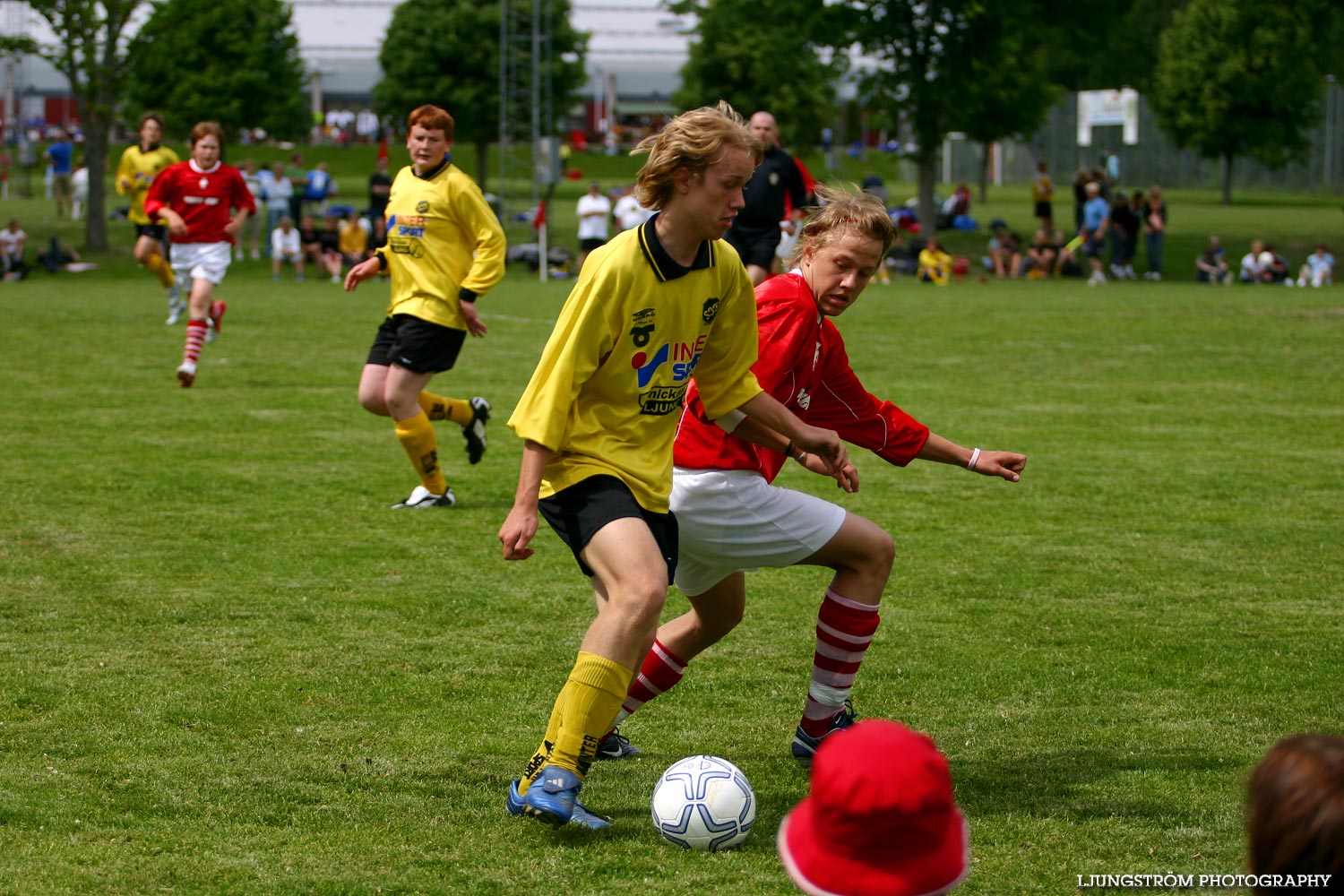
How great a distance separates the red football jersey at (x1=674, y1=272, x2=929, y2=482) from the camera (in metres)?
4.47

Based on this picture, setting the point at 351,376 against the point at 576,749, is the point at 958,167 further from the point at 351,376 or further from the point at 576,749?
the point at 576,749

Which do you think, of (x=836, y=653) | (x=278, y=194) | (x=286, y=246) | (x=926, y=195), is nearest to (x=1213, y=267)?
(x=926, y=195)

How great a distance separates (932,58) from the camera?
36.2 metres

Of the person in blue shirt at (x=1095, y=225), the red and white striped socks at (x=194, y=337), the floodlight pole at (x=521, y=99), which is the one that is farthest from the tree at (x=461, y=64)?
the red and white striped socks at (x=194, y=337)

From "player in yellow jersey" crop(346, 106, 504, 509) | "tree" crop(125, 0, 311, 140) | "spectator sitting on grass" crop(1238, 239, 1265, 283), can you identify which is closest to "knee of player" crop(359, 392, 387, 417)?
"player in yellow jersey" crop(346, 106, 504, 509)

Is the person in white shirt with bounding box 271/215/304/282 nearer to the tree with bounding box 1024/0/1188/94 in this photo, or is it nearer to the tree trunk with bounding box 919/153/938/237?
the tree trunk with bounding box 919/153/938/237

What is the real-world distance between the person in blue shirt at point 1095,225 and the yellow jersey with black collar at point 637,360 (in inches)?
1038

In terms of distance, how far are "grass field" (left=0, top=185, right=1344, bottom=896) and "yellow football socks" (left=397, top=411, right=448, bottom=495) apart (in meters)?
0.34

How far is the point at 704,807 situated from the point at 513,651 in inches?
77.7

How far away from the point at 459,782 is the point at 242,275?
2678 cm

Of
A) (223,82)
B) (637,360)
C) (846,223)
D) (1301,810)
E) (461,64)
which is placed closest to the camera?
(1301,810)

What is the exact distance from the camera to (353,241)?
29438mm

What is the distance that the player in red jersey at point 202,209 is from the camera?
13297mm

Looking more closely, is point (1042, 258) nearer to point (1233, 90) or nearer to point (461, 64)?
point (1233, 90)
